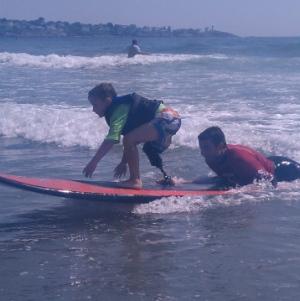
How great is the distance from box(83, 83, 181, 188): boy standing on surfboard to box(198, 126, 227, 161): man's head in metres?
0.30

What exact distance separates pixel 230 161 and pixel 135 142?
0.90 m

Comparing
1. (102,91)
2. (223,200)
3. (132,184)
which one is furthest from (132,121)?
(223,200)

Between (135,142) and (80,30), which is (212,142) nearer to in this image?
(135,142)

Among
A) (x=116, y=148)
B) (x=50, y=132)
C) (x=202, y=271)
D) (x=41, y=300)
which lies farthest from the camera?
(x=50, y=132)

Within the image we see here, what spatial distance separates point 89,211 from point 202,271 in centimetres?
181

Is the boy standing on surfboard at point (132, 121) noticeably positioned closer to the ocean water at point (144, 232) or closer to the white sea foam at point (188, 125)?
the ocean water at point (144, 232)

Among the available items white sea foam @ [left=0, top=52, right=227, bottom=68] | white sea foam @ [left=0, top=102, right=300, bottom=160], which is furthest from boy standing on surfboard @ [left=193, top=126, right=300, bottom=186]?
white sea foam @ [left=0, top=52, right=227, bottom=68]

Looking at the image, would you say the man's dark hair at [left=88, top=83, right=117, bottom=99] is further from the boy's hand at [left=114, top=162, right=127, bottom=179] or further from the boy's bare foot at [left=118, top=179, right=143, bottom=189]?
the boy's bare foot at [left=118, top=179, right=143, bottom=189]

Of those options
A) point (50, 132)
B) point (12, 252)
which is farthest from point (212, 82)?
point (12, 252)

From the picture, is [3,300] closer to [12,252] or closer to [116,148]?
[12,252]

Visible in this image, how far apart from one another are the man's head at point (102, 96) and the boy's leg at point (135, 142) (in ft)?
1.15

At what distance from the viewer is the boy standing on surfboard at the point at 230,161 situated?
20.4 ft

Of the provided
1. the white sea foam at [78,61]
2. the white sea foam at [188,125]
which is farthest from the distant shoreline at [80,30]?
the white sea foam at [188,125]

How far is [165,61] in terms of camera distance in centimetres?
3036
